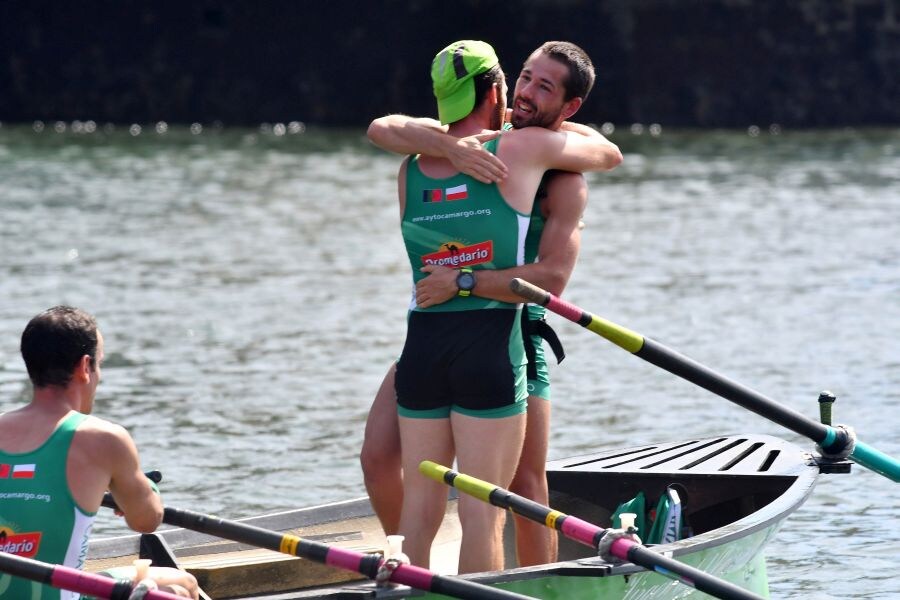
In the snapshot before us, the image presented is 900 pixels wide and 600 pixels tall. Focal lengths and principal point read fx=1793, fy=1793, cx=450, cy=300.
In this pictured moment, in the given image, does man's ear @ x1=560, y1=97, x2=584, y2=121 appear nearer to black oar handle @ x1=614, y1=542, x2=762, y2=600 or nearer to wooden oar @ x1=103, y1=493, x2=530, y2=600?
black oar handle @ x1=614, y1=542, x2=762, y2=600

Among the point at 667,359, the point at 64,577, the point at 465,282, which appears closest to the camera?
the point at 64,577

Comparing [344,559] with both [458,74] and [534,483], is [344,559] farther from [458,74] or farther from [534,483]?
[458,74]

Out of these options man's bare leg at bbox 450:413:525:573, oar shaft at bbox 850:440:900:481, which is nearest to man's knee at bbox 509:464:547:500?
man's bare leg at bbox 450:413:525:573

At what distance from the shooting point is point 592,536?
6129 millimetres

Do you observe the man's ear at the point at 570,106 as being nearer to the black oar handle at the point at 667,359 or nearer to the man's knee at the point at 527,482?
the black oar handle at the point at 667,359

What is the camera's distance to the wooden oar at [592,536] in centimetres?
606

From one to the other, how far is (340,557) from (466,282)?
1088 millimetres

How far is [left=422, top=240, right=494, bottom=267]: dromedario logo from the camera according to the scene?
6.38 meters

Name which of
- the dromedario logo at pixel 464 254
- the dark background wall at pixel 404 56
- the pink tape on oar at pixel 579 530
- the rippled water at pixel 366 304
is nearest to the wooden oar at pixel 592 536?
the pink tape on oar at pixel 579 530

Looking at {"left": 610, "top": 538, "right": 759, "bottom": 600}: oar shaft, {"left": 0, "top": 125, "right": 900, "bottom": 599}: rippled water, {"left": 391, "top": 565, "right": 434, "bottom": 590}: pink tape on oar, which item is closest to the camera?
{"left": 391, "top": 565, "right": 434, "bottom": 590}: pink tape on oar

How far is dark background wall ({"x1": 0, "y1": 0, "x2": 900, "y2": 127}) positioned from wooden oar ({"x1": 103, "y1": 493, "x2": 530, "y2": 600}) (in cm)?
3512

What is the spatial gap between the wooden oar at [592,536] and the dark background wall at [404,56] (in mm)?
34976

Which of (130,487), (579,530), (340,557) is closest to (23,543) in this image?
(130,487)

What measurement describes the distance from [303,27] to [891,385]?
98.4 feet
